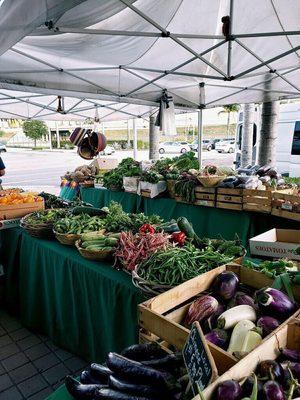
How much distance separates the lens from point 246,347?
4.25ft

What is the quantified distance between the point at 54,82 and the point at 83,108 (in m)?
3.41

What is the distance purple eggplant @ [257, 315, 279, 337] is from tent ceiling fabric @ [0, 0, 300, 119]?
2214 millimetres

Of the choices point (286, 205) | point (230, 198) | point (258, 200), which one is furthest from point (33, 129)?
point (286, 205)

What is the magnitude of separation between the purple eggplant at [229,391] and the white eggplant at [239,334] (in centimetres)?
34

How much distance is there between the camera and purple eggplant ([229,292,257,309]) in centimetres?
167

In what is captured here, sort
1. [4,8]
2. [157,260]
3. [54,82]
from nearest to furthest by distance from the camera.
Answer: [157,260]
[4,8]
[54,82]

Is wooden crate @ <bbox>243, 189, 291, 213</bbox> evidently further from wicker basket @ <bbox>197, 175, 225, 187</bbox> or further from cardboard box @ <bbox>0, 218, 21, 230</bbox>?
cardboard box @ <bbox>0, 218, 21, 230</bbox>

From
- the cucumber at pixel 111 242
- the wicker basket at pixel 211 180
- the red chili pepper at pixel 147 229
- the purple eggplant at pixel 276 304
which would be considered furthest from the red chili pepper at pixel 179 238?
the wicker basket at pixel 211 180

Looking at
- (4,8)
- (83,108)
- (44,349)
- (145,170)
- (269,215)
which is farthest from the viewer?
(83,108)

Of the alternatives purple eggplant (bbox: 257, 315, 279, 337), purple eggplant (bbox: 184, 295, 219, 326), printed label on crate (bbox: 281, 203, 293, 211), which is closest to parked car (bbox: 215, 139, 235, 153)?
printed label on crate (bbox: 281, 203, 293, 211)

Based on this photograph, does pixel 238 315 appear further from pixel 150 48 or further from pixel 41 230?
pixel 150 48

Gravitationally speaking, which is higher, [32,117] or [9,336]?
[32,117]

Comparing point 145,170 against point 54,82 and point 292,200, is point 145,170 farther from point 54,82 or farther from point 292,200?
point 292,200

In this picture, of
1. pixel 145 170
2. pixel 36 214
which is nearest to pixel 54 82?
pixel 145 170
